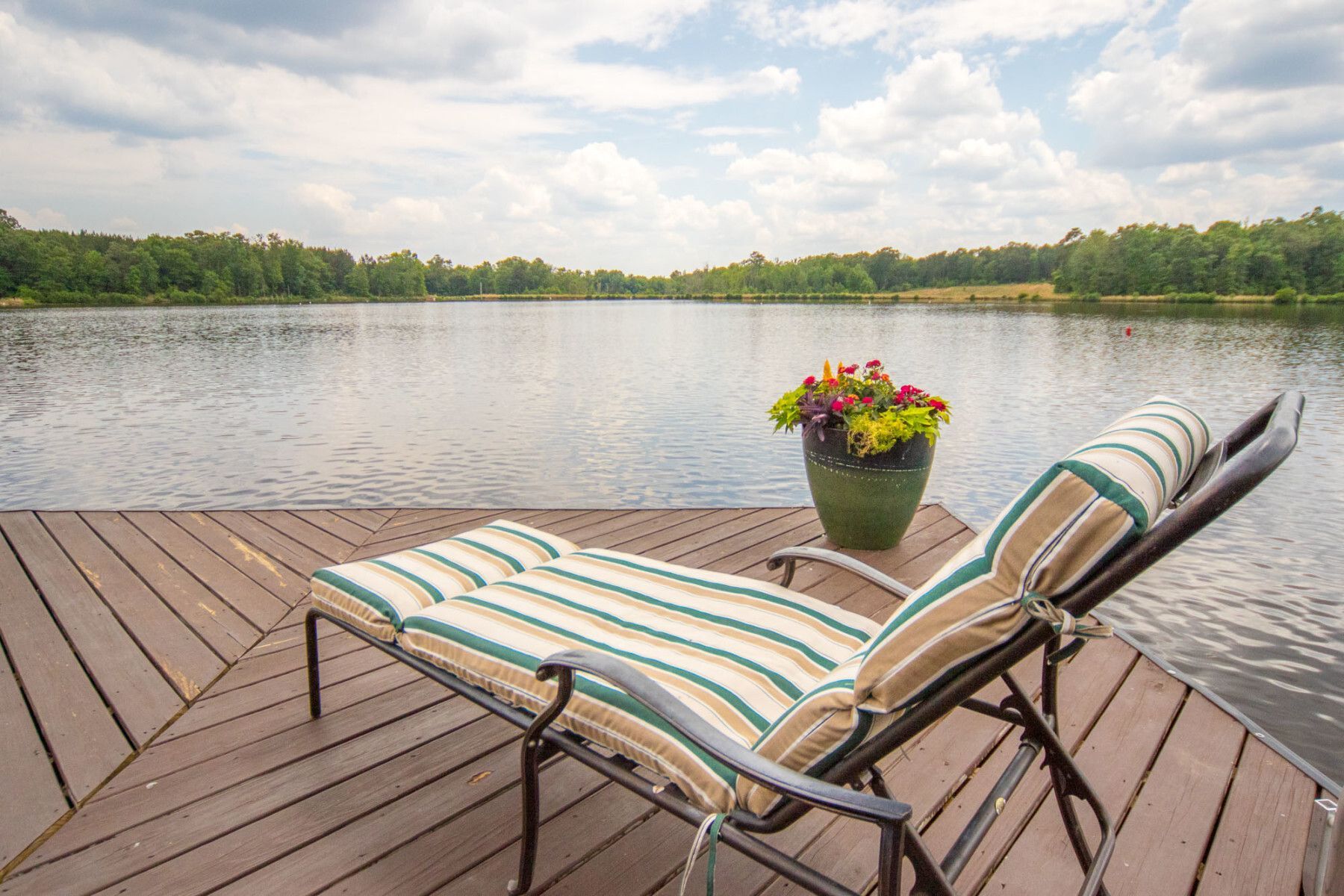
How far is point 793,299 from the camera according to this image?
352ft

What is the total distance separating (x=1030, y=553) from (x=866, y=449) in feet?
9.25

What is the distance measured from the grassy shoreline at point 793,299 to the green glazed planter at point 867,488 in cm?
7678

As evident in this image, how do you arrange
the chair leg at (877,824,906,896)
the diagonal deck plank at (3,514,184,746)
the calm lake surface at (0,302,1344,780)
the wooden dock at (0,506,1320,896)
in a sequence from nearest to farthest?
1. the chair leg at (877,824,906,896)
2. the wooden dock at (0,506,1320,896)
3. the diagonal deck plank at (3,514,184,746)
4. the calm lake surface at (0,302,1344,780)

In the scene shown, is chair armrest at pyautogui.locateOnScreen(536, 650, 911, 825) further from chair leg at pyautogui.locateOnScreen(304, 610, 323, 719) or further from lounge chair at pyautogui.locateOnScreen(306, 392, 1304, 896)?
chair leg at pyautogui.locateOnScreen(304, 610, 323, 719)

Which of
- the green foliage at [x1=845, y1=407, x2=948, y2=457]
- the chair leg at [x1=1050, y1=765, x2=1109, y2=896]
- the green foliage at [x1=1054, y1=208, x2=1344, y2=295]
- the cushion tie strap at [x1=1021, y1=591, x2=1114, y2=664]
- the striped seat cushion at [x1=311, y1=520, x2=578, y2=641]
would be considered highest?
the green foliage at [x1=1054, y1=208, x2=1344, y2=295]

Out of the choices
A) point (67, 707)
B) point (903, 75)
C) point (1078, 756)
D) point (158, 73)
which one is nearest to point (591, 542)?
point (67, 707)

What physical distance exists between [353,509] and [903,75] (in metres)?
24.9

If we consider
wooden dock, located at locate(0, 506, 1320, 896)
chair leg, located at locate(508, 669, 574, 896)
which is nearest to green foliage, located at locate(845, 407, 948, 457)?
wooden dock, located at locate(0, 506, 1320, 896)

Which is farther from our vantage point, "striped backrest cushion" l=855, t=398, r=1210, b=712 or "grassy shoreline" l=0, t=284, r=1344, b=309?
"grassy shoreline" l=0, t=284, r=1344, b=309

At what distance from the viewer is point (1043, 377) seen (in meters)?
17.5

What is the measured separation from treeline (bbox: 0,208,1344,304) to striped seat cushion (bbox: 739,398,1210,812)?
84.6 metres

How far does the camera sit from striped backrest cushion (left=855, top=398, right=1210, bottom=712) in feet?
2.79

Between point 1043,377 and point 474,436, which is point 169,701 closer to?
point 474,436

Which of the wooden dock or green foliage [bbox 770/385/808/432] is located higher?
green foliage [bbox 770/385/808/432]
